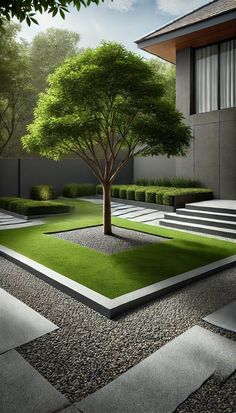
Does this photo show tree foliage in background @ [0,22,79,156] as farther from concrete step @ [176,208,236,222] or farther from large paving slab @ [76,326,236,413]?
large paving slab @ [76,326,236,413]

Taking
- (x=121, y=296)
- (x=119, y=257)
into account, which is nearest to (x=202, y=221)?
(x=119, y=257)

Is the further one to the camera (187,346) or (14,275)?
(14,275)

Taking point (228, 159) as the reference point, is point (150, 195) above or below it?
below

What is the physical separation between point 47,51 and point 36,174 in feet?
63.2

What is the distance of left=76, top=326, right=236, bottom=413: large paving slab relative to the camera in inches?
104

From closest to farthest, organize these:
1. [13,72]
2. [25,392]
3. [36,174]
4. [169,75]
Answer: [25,392]
[36,174]
[13,72]
[169,75]

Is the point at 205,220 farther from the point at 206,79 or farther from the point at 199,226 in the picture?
the point at 206,79

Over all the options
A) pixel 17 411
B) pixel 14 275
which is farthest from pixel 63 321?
pixel 14 275

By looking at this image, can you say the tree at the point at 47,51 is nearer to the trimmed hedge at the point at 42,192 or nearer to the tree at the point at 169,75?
the tree at the point at 169,75

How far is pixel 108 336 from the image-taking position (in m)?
3.77

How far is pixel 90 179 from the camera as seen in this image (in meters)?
20.2

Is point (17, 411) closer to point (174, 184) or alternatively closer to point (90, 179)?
point (174, 184)

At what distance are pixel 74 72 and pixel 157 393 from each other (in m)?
6.91

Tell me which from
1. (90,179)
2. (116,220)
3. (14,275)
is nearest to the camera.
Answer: (14,275)
